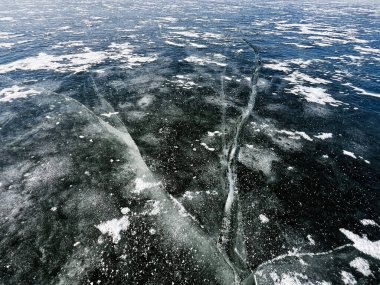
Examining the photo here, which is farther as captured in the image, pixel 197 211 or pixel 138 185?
pixel 138 185

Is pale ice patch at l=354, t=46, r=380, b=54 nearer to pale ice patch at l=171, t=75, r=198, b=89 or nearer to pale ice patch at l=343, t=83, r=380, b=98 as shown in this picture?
pale ice patch at l=343, t=83, r=380, b=98

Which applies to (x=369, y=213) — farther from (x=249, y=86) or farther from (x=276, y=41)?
(x=276, y=41)

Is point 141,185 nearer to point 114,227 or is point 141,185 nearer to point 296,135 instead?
point 114,227

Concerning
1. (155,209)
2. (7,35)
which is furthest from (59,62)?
(155,209)

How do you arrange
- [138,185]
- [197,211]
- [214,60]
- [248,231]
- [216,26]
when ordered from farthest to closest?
1. [216,26]
2. [214,60]
3. [138,185]
4. [197,211]
5. [248,231]

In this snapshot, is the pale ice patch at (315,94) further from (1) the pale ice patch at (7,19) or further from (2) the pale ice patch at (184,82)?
(1) the pale ice patch at (7,19)

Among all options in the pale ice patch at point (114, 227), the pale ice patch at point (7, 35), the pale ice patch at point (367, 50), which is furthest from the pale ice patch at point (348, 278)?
the pale ice patch at point (7, 35)

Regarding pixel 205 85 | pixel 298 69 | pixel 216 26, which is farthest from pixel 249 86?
pixel 216 26
